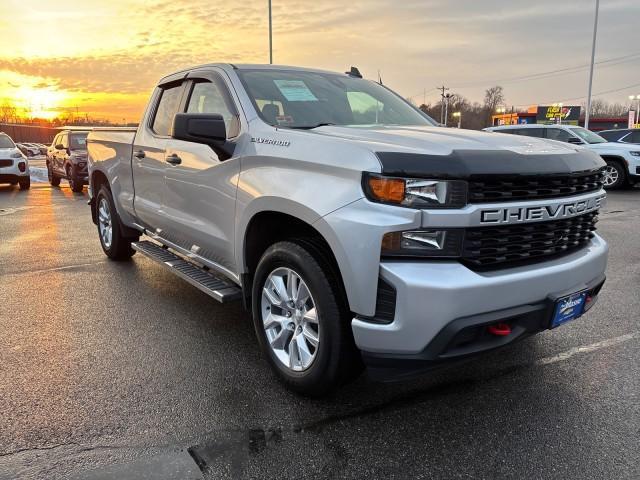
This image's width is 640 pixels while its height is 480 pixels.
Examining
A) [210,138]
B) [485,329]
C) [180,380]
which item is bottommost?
[180,380]

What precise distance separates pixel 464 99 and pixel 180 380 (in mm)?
121304

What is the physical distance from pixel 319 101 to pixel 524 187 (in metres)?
1.81

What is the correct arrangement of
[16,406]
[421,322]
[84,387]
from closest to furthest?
[421,322] → [16,406] → [84,387]

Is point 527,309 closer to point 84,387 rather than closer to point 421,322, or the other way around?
point 421,322

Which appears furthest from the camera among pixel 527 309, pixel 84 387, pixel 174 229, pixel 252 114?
pixel 174 229

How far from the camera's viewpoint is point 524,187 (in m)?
2.66

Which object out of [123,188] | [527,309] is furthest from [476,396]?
[123,188]

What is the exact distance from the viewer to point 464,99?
116 m

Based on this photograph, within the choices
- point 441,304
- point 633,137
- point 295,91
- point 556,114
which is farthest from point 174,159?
point 556,114

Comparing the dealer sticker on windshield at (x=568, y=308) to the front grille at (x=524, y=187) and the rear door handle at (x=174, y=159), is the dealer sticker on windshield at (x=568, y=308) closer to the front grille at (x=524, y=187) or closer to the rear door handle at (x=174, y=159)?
the front grille at (x=524, y=187)

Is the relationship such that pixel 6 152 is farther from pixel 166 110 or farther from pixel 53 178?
pixel 166 110

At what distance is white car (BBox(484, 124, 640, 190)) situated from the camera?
13.9 metres

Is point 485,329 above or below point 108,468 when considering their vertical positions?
above

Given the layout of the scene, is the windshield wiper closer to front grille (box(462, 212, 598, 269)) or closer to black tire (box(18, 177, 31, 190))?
front grille (box(462, 212, 598, 269))
